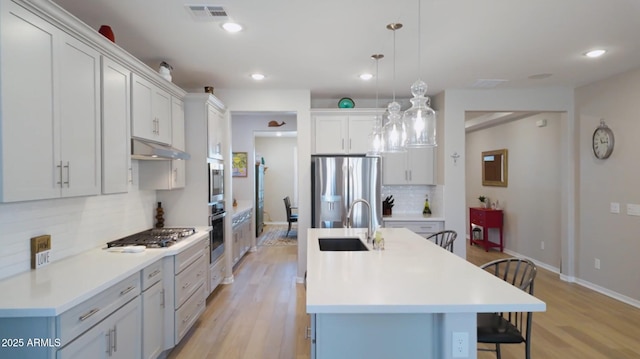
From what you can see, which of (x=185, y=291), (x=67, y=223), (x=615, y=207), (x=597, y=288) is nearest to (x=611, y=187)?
(x=615, y=207)

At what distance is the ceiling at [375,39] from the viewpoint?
7.70 feet

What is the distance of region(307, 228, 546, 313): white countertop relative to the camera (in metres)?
1.47

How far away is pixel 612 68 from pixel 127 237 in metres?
5.27

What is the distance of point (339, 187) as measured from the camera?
4.43 meters

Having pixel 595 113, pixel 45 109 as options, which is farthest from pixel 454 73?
pixel 45 109

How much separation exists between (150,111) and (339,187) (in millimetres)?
2404

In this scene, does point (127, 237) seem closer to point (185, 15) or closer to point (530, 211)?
point (185, 15)

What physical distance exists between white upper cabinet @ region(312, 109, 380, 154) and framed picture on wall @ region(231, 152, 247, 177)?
237cm

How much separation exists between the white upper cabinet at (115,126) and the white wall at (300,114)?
1.96 metres

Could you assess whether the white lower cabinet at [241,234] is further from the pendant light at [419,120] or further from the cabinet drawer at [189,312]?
the pendant light at [419,120]

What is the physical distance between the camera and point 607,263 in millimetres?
4023

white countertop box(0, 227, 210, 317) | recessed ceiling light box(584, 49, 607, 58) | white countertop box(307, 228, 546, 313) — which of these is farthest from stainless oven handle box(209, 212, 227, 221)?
recessed ceiling light box(584, 49, 607, 58)

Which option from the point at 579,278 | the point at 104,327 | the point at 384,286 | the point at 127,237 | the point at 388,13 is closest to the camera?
the point at 384,286

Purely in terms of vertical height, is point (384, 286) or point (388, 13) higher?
point (388, 13)
